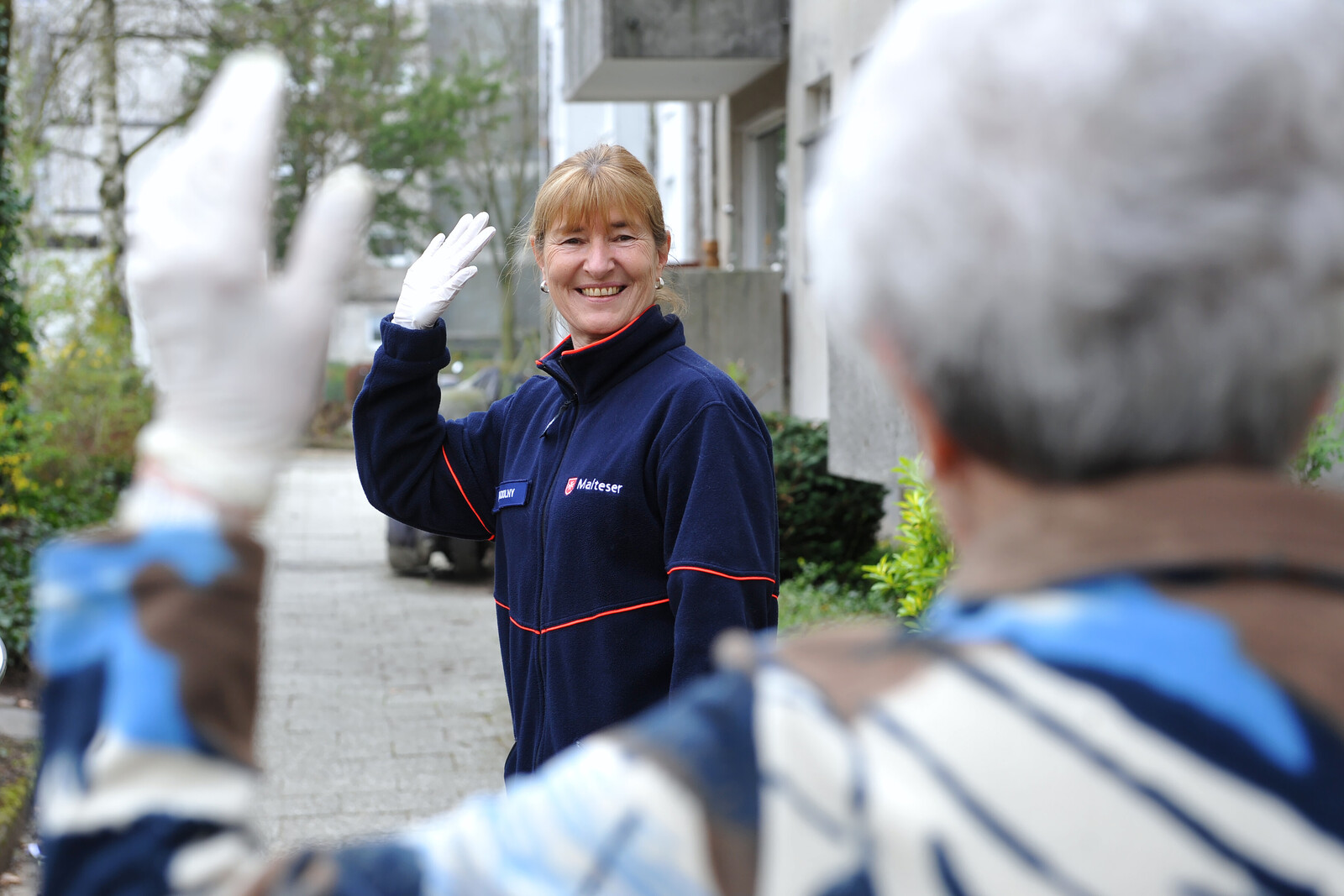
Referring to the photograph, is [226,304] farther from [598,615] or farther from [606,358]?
[606,358]

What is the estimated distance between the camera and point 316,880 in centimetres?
92

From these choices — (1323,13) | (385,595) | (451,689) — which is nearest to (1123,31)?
(1323,13)

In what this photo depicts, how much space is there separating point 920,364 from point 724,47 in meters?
10.7

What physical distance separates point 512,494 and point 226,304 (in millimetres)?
1488

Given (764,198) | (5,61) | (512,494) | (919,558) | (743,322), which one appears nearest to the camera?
(512,494)

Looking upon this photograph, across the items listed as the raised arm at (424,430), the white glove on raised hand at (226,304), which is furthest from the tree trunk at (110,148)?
the white glove on raised hand at (226,304)

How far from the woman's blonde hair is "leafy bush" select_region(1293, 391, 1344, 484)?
2.11m

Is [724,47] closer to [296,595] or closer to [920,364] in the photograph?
[296,595]

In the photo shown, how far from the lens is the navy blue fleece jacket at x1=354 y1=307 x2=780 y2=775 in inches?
87.4

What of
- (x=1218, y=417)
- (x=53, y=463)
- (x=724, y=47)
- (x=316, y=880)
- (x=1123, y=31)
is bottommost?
(x=53, y=463)

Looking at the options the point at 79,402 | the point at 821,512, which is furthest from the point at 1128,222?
the point at 79,402

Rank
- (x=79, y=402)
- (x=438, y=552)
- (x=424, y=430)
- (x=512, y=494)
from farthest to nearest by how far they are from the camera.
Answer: (x=79, y=402) → (x=438, y=552) → (x=424, y=430) → (x=512, y=494)

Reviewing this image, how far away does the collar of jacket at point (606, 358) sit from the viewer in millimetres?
2428

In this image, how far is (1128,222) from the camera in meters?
0.83
